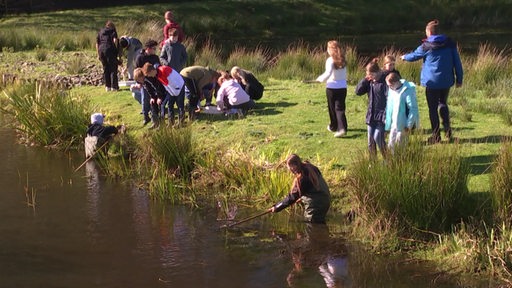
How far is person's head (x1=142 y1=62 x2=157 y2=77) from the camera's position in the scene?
12648 mm

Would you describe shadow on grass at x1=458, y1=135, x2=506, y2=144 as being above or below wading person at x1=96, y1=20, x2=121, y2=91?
below

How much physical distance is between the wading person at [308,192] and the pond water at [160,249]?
0.63ft

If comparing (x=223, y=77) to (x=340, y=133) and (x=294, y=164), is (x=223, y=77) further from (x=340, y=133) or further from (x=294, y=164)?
(x=294, y=164)

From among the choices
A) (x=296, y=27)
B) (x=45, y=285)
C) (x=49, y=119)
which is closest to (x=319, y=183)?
(x=45, y=285)

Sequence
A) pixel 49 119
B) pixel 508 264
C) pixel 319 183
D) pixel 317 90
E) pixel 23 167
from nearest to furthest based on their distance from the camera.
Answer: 1. pixel 508 264
2. pixel 319 183
3. pixel 23 167
4. pixel 49 119
5. pixel 317 90

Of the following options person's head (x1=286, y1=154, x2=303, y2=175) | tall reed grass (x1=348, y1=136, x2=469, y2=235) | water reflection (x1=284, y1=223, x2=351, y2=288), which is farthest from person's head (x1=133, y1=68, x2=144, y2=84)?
tall reed grass (x1=348, y1=136, x2=469, y2=235)

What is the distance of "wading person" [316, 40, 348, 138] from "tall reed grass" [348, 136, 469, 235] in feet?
9.76

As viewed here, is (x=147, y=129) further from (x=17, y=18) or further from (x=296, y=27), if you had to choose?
(x=296, y=27)

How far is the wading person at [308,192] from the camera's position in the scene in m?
9.20

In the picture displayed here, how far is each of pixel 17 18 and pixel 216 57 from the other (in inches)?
605

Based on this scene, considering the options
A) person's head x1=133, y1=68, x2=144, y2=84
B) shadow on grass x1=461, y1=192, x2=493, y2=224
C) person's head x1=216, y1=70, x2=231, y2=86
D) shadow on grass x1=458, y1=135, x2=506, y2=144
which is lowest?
shadow on grass x1=461, y1=192, x2=493, y2=224

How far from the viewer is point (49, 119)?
13.6 metres

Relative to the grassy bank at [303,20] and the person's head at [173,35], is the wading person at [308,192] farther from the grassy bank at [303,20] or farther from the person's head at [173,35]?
the grassy bank at [303,20]

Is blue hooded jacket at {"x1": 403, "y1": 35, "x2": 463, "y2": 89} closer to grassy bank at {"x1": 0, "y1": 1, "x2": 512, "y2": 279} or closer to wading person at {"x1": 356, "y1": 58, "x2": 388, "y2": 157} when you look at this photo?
grassy bank at {"x1": 0, "y1": 1, "x2": 512, "y2": 279}
